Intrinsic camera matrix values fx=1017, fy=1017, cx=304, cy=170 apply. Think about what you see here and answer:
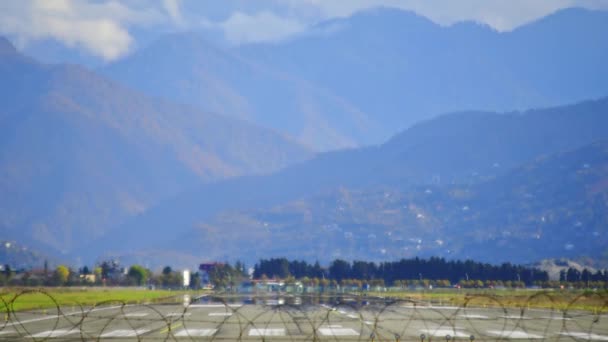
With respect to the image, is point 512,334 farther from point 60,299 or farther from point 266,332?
point 60,299

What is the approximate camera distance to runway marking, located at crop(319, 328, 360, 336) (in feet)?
159

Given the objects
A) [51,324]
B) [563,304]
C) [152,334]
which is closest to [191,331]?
[152,334]

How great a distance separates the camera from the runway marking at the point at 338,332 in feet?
159

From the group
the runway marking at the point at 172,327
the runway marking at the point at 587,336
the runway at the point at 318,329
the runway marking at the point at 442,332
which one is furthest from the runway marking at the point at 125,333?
the runway marking at the point at 587,336

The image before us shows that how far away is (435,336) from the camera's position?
1804 inches

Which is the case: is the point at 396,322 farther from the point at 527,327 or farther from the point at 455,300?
the point at 455,300

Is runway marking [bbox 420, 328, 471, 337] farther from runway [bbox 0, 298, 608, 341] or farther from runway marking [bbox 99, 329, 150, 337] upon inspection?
runway marking [bbox 99, 329, 150, 337]

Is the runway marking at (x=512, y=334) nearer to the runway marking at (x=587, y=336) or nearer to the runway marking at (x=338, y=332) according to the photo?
the runway marking at (x=587, y=336)

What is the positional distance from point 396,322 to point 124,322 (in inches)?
622

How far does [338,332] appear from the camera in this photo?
5006cm

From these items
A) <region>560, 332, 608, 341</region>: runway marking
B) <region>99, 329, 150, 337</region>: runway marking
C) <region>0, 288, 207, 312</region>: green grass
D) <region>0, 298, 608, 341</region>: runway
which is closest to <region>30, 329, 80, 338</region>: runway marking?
<region>0, 298, 608, 341</region>: runway

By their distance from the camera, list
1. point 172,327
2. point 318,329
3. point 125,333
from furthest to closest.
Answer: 1. point 172,327
2. point 318,329
3. point 125,333

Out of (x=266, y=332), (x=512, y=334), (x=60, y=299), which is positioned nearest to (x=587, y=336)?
(x=512, y=334)

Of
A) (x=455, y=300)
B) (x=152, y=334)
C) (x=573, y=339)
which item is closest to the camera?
(x=573, y=339)
